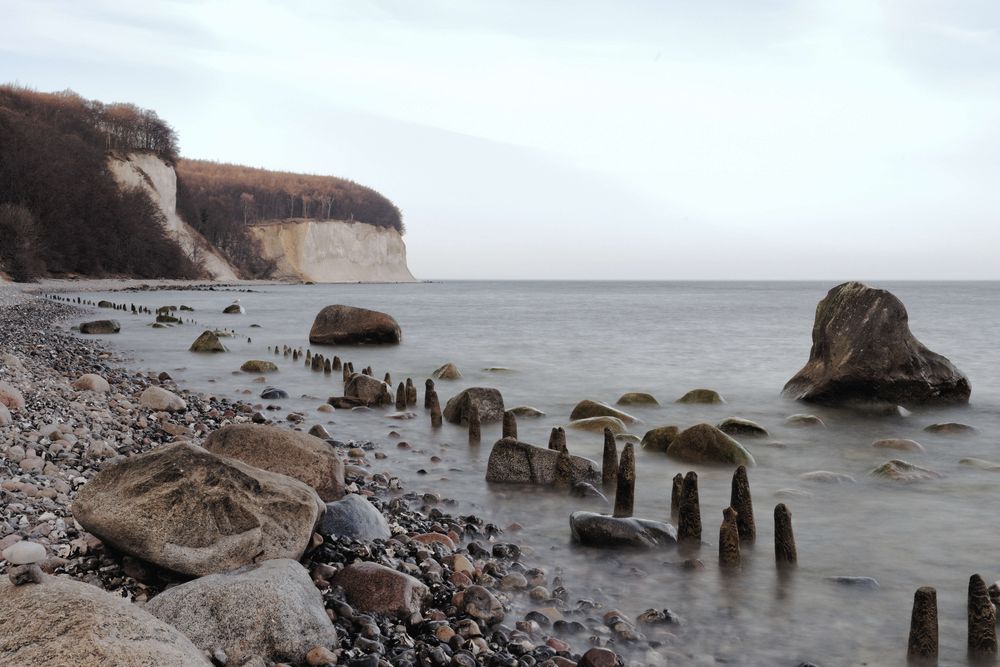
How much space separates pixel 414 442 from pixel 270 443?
3.94 m

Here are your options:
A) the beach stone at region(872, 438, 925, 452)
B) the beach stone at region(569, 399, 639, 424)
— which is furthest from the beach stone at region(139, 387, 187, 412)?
the beach stone at region(872, 438, 925, 452)

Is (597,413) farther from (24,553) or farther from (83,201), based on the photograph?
(83,201)

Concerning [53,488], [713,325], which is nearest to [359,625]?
[53,488]

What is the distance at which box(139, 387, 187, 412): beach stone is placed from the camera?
11.0 m

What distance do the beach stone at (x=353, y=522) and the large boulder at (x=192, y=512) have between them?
620mm

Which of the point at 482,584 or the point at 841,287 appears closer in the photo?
the point at 482,584

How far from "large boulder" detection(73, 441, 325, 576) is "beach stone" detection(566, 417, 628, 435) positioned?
725 cm

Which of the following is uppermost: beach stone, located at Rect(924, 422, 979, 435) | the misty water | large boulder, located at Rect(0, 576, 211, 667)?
large boulder, located at Rect(0, 576, 211, 667)

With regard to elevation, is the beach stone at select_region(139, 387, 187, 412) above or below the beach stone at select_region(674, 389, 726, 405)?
above

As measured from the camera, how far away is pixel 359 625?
4.60m

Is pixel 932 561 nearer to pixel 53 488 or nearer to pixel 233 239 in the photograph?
pixel 53 488

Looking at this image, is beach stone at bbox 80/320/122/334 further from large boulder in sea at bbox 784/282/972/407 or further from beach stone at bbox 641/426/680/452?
large boulder in sea at bbox 784/282/972/407

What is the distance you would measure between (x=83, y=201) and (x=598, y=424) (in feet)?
239

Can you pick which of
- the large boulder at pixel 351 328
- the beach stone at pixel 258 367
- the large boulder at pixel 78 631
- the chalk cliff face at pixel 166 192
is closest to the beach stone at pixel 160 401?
the beach stone at pixel 258 367
